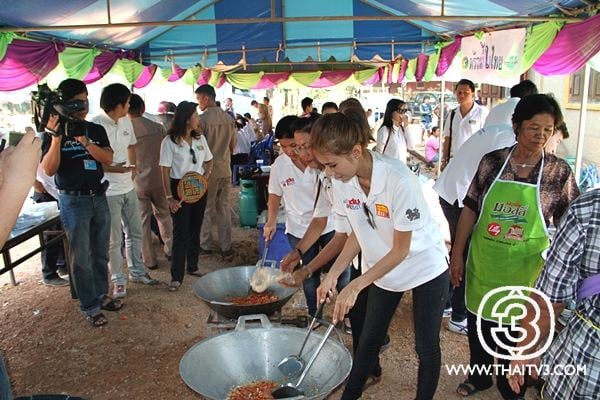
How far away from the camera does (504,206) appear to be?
2.30 metres

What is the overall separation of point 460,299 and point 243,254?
2.49 m

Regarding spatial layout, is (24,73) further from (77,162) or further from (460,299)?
(460,299)

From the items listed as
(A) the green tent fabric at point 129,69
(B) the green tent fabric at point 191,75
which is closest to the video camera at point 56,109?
(A) the green tent fabric at point 129,69

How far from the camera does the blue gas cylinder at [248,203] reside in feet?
19.9

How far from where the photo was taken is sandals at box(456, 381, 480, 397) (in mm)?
2764

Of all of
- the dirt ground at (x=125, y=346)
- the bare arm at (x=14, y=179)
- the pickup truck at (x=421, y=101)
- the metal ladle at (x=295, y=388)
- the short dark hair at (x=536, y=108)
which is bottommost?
the dirt ground at (x=125, y=346)

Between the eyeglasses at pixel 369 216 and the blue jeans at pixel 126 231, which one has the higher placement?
the eyeglasses at pixel 369 216

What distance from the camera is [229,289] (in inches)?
105

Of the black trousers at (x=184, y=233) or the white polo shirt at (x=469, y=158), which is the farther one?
the black trousers at (x=184, y=233)

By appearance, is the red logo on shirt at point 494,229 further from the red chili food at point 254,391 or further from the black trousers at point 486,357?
the red chili food at point 254,391

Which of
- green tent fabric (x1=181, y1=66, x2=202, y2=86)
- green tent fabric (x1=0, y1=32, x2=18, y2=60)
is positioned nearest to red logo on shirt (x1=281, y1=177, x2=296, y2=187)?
green tent fabric (x1=0, y1=32, x2=18, y2=60)

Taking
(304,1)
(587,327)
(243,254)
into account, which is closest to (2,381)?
(587,327)

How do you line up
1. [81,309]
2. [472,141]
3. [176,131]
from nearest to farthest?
[472,141] → [81,309] → [176,131]

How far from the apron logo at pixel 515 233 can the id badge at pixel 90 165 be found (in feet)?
8.94
